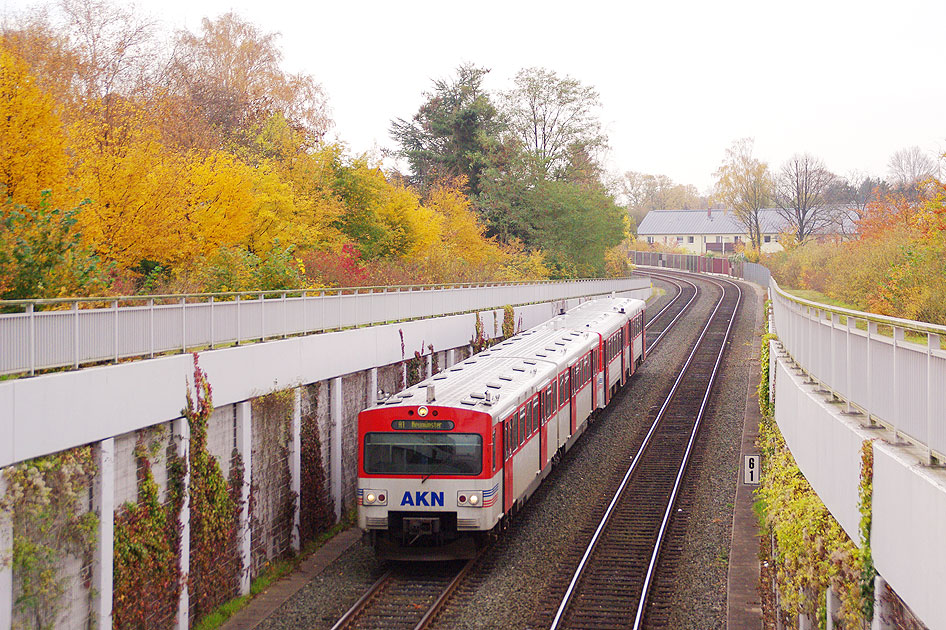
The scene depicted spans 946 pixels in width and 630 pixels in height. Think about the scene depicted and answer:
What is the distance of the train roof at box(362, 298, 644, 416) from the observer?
545 inches

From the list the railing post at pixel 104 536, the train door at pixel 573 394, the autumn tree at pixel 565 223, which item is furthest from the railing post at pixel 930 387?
the autumn tree at pixel 565 223

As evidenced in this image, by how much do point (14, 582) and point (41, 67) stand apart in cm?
2720

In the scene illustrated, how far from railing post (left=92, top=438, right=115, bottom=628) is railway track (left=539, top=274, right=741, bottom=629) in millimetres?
5358

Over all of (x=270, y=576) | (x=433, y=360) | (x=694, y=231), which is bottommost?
(x=270, y=576)

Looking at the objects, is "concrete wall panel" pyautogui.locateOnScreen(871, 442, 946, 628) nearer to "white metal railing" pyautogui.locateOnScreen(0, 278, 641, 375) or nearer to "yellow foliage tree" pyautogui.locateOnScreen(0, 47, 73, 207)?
"white metal railing" pyautogui.locateOnScreen(0, 278, 641, 375)

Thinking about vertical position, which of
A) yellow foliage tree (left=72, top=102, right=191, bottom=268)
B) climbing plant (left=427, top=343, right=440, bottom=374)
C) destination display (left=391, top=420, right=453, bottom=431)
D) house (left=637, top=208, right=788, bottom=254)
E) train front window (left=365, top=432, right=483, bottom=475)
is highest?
house (left=637, top=208, right=788, bottom=254)

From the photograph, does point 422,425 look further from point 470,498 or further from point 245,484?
point 245,484

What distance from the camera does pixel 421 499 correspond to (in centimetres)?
1321

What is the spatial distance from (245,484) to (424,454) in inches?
104

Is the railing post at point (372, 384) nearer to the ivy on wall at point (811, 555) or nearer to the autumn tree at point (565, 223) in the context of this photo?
the ivy on wall at point (811, 555)

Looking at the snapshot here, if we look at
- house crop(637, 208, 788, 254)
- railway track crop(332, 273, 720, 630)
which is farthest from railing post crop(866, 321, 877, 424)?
house crop(637, 208, 788, 254)

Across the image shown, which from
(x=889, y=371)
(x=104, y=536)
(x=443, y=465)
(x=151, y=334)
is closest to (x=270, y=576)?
(x=443, y=465)

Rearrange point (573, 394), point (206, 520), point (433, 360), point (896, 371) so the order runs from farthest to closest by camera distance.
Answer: point (433, 360), point (573, 394), point (206, 520), point (896, 371)

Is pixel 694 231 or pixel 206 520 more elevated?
pixel 694 231
